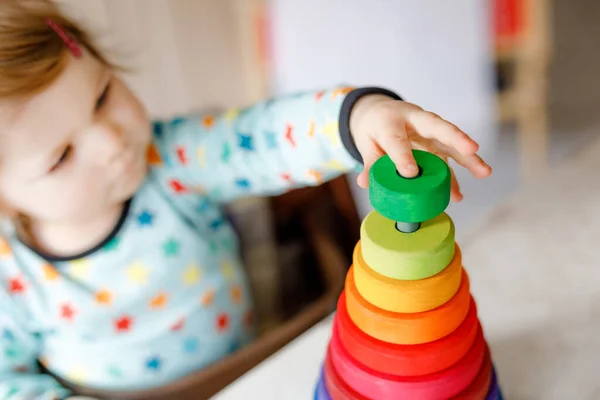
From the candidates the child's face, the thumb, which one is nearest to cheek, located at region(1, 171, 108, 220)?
the child's face

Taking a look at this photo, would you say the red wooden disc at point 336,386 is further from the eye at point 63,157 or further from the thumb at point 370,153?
the eye at point 63,157

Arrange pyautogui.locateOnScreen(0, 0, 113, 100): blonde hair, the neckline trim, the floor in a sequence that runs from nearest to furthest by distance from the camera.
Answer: pyautogui.locateOnScreen(0, 0, 113, 100): blonde hair, the neckline trim, the floor

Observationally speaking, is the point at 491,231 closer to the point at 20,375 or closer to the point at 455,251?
the point at 455,251

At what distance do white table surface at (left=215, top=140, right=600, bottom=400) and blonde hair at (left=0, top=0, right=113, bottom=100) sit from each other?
9.8 inches

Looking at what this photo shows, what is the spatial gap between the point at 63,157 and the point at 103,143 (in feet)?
0.10

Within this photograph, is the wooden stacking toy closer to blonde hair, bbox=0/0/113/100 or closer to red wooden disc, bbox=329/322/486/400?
red wooden disc, bbox=329/322/486/400

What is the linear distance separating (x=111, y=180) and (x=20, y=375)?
19 cm

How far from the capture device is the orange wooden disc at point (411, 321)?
33cm

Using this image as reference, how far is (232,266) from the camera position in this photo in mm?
625

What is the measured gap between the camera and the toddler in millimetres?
444

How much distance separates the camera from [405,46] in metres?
1.02

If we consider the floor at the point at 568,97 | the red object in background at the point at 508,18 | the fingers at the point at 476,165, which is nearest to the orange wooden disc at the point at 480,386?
the fingers at the point at 476,165

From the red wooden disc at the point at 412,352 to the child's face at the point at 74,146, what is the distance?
235 millimetres

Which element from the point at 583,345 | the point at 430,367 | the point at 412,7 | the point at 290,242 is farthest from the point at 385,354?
the point at 412,7
